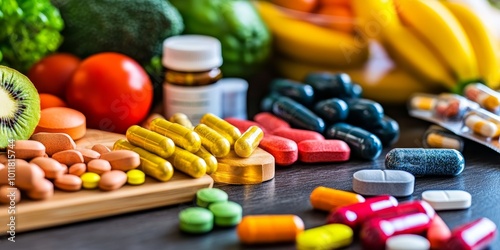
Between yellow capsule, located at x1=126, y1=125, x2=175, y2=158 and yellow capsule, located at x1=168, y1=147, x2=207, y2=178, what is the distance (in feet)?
0.04

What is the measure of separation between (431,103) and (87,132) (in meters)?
0.64

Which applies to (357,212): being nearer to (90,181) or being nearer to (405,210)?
(405,210)

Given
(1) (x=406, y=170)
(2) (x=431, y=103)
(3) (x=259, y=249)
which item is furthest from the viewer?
(2) (x=431, y=103)

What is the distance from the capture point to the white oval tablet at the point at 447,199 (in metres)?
1.00

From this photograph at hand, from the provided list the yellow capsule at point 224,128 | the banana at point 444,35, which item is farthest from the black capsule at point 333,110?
the banana at point 444,35

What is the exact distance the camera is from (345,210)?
0.93m

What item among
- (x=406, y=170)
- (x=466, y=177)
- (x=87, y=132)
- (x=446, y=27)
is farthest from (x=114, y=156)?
(x=446, y=27)

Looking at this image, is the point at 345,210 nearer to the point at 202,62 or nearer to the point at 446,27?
the point at 202,62

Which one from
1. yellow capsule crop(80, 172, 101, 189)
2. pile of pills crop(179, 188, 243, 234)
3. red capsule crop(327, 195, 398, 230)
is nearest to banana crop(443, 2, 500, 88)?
red capsule crop(327, 195, 398, 230)

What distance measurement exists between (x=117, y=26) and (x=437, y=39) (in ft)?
2.06

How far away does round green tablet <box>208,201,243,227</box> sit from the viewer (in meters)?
0.92

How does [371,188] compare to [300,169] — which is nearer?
[371,188]

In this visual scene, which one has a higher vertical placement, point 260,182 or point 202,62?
point 202,62

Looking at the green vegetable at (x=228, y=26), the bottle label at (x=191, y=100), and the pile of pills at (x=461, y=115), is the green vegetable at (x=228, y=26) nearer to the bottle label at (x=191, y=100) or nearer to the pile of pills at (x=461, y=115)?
the bottle label at (x=191, y=100)
